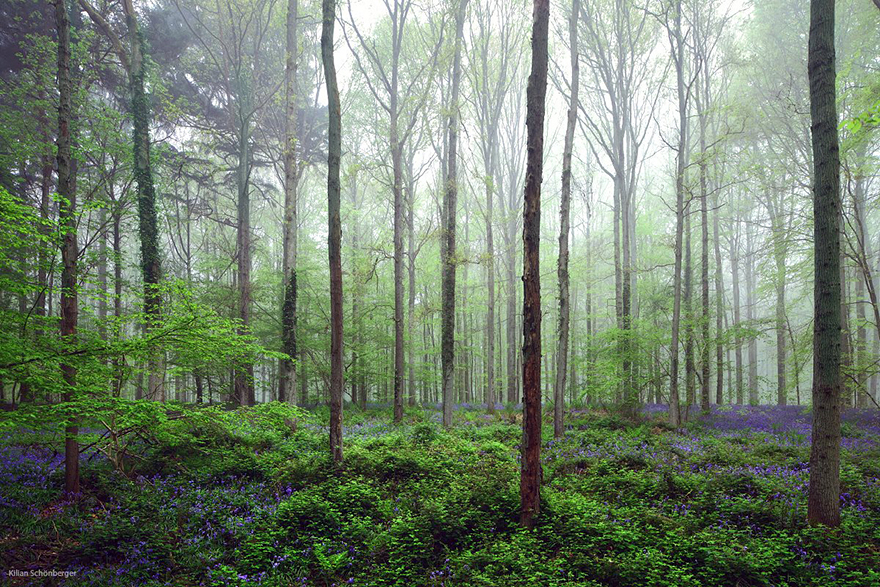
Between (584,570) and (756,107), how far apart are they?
71.4ft

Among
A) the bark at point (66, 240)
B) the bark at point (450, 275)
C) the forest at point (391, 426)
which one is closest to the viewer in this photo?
the forest at point (391, 426)

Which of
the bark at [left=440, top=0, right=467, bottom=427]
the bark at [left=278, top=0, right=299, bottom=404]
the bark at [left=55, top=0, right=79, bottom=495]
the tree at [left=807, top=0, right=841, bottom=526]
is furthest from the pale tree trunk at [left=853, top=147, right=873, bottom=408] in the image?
the bark at [left=55, top=0, right=79, bottom=495]

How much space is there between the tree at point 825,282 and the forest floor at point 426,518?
43 cm

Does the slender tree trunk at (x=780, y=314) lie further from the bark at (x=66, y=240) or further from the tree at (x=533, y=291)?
the bark at (x=66, y=240)

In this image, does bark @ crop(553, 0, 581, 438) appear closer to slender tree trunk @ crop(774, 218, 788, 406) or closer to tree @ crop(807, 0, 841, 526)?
tree @ crop(807, 0, 841, 526)

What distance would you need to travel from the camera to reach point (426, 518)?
5.21 metres

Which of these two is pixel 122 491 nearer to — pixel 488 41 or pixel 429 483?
pixel 429 483

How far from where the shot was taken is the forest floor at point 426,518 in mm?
4133

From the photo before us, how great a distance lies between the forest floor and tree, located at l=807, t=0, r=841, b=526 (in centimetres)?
43

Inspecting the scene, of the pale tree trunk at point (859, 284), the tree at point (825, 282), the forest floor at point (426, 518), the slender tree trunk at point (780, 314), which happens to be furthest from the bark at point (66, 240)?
the slender tree trunk at point (780, 314)

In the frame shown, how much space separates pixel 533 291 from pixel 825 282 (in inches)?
137

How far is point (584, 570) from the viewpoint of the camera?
4160 millimetres

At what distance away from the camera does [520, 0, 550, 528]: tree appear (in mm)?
5250

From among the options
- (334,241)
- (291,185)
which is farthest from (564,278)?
(291,185)
